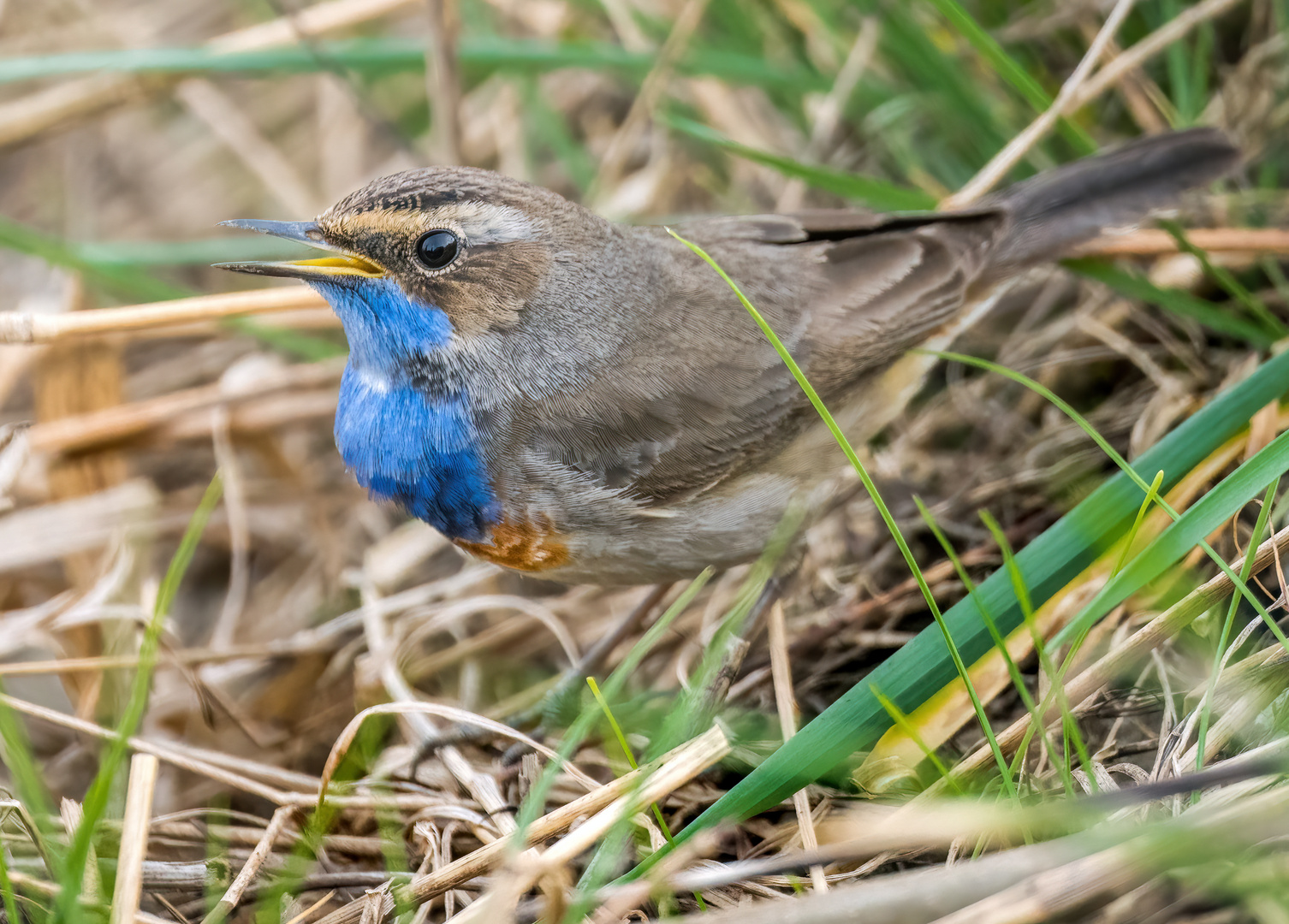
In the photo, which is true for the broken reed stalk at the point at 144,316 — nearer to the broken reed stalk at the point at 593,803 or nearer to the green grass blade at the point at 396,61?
the green grass blade at the point at 396,61

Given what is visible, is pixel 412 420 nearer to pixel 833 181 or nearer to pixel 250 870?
pixel 250 870

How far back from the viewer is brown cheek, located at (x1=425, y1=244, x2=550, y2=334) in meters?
3.57

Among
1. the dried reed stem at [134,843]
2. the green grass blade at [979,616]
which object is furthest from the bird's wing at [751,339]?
the dried reed stem at [134,843]

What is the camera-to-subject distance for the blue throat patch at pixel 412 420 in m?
3.54

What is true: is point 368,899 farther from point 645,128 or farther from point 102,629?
point 645,128

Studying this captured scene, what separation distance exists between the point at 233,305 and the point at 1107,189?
3.28m

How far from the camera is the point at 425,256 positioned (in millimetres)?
3512

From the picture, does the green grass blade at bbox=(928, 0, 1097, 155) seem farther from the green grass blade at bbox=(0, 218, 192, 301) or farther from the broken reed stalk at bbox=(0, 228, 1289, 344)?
the green grass blade at bbox=(0, 218, 192, 301)

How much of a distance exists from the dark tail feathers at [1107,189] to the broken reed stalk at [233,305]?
0.18 meters

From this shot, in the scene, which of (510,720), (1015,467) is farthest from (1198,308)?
(510,720)

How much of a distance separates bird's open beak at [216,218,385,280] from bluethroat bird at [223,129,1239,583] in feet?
0.04

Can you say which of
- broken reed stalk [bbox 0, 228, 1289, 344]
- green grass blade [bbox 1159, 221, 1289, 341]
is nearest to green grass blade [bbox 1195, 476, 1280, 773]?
green grass blade [bbox 1159, 221, 1289, 341]

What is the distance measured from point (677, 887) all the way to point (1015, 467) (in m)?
2.66

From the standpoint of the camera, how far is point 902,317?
4.15 metres
